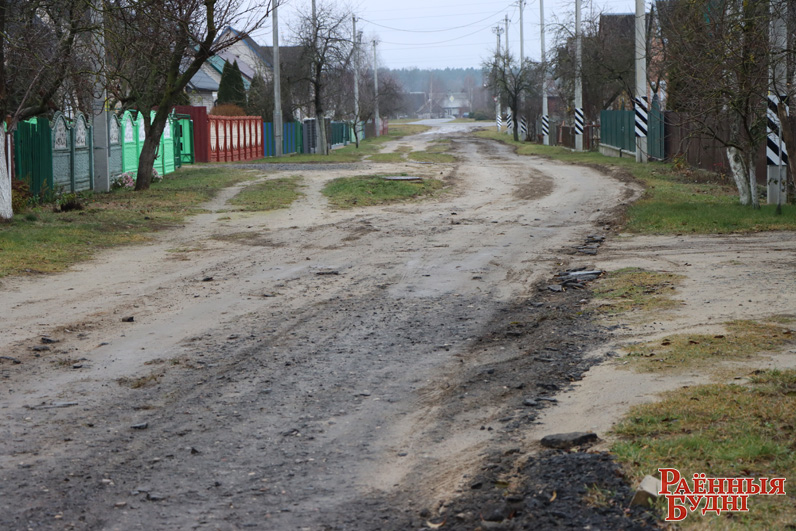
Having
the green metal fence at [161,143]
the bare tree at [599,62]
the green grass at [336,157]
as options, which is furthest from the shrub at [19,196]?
the bare tree at [599,62]

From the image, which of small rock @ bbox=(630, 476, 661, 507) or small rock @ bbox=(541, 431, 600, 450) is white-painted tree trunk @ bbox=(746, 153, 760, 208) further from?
small rock @ bbox=(630, 476, 661, 507)

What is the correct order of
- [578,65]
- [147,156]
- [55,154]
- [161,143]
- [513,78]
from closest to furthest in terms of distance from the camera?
[55,154] < [147,156] < [161,143] < [578,65] < [513,78]

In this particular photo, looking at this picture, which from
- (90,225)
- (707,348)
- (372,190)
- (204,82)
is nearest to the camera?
(707,348)

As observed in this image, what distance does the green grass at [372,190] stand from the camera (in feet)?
62.5

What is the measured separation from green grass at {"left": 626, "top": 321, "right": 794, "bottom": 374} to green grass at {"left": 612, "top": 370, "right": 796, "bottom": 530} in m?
0.59

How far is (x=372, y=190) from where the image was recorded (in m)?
20.5

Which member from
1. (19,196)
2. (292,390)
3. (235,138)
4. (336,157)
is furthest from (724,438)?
(235,138)

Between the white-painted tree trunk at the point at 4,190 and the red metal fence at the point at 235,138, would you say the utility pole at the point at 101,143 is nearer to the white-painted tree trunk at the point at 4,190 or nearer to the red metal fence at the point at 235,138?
the white-painted tree trunk at the point at 4,190

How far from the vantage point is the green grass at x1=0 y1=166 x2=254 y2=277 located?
11.4 m

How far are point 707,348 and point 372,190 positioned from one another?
14.7 meters

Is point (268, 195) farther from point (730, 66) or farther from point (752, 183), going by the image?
point (730, 66)

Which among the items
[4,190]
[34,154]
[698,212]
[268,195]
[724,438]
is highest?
[34,154]

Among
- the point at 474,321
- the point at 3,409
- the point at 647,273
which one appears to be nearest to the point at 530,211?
the point at 647,273

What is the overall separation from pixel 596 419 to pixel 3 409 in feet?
12.1
